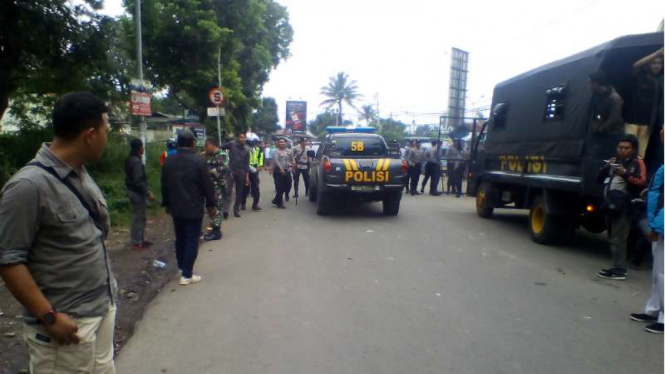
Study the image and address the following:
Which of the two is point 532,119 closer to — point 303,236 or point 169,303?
point 303,236

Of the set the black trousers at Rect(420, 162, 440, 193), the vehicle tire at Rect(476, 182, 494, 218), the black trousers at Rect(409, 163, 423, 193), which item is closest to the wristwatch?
the vehicle tire at Rect(476, 182, 494, 218)

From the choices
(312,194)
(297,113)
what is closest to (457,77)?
(297,113)

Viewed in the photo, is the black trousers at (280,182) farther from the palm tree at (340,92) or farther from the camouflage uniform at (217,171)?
→ the palm tree at (340,92)

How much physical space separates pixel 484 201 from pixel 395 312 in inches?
277

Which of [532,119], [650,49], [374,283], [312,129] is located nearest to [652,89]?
[650,49]

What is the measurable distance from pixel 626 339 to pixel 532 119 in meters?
5.45

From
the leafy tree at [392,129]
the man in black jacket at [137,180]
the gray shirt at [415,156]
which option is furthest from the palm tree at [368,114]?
the man in black jacket at [137,180]

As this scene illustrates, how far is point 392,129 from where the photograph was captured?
56281 mm

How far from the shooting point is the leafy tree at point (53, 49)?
8922mm

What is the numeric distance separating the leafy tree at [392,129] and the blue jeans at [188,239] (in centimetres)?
4346

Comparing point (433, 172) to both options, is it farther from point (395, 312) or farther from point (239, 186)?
point (395, 312)

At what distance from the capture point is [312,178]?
537 inches

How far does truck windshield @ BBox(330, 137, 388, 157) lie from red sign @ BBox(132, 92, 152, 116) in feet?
13.4

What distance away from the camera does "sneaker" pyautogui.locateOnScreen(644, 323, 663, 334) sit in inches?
183
